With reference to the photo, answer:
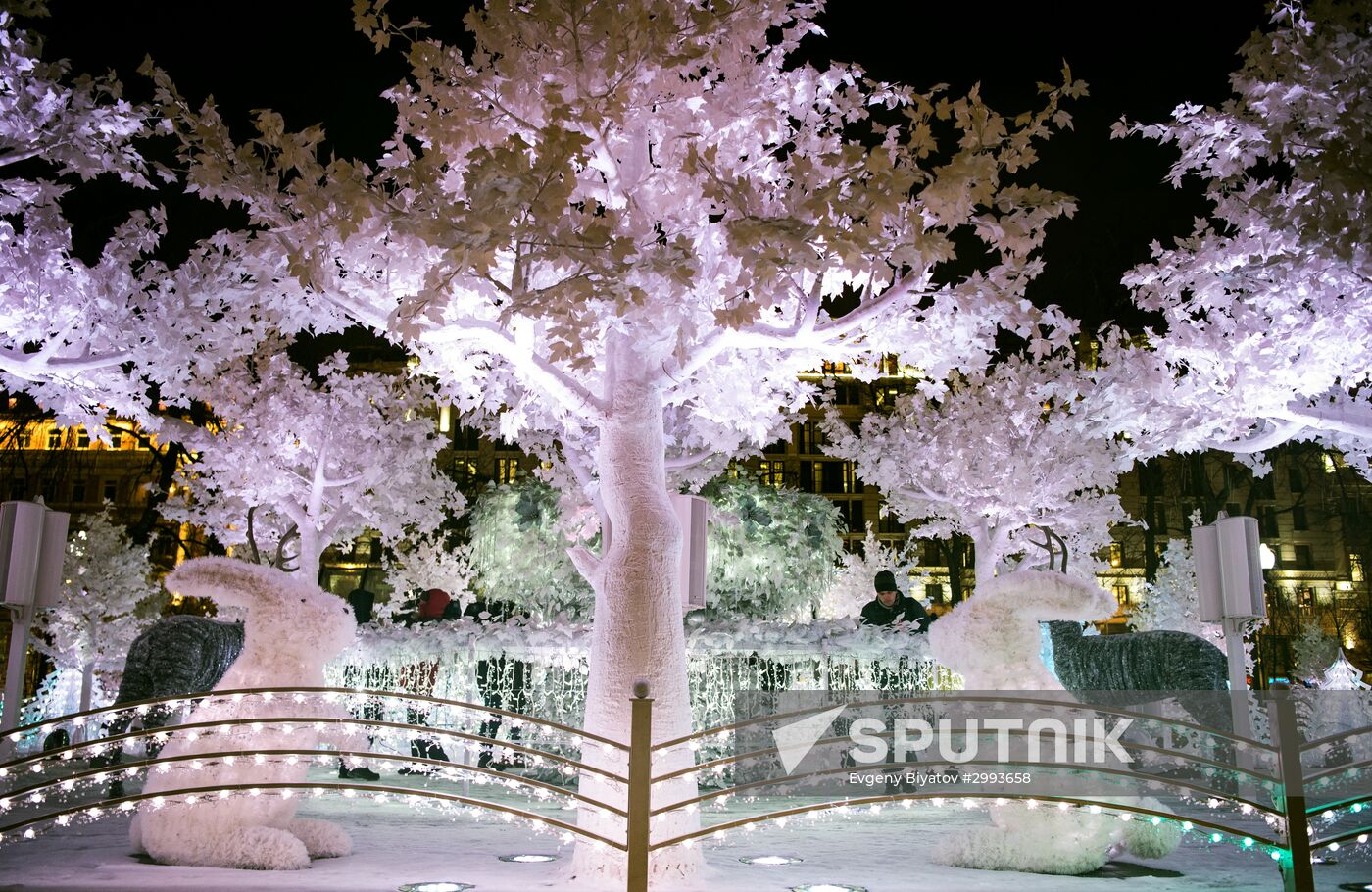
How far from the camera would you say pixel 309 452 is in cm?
2244

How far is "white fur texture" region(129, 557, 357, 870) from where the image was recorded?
6.47 m

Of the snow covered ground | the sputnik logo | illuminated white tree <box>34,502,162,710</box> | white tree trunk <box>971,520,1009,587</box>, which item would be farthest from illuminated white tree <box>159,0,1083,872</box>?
illuminated white tree <box>34,502,162,710</box>

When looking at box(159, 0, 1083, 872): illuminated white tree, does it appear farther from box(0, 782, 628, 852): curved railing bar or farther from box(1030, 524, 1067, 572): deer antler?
box(1030, 524, 1067, 572): deer antler

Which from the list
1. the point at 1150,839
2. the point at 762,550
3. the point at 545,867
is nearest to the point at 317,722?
the point at 545,867

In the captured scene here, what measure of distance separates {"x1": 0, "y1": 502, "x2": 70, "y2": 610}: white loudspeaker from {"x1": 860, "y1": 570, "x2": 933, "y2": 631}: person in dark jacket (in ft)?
24.4

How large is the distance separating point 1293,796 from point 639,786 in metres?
3.34

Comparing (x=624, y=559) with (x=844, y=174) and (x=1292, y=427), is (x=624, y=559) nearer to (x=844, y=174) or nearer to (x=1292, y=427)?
(x=844, y=174)

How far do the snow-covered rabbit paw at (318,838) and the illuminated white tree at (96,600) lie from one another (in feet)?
62.2

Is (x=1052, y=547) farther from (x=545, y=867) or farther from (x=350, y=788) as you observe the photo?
(x=350, y=788)

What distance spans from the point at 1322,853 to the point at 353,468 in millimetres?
19623

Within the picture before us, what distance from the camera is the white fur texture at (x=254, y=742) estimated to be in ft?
21.2

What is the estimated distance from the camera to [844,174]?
674 centimetres

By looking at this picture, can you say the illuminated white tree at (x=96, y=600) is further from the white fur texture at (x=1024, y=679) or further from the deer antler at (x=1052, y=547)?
the white fur texture at (x=1024, y=679)

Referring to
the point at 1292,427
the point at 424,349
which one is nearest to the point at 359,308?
the point at 424,349
